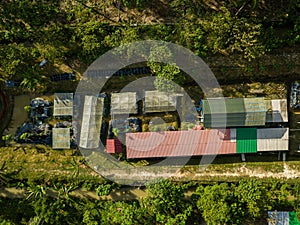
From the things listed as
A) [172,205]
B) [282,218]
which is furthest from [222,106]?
[282,218]

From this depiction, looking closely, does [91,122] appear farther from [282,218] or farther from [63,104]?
[282,218]

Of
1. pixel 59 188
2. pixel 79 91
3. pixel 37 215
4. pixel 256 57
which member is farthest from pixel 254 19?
pixel 37 215

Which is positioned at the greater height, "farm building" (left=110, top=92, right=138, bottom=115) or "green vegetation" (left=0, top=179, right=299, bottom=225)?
"farm building" (left=110, top=92, right=138, bottom=115)

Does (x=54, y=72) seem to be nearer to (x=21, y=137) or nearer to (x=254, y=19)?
(x=21, y=137)

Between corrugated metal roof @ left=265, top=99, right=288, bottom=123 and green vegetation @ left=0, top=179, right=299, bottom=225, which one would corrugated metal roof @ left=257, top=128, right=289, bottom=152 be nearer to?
corrugated metal roof @ left=265, top=99, right=288, bottom=123

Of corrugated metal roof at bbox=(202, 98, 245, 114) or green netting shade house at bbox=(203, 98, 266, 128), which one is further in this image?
corrugated metal roof at bbox=(202, 98, 245, 114)

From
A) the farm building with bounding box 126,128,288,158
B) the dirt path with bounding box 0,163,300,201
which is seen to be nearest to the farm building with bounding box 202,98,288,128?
the farm building with bounding box 126,128,288,158

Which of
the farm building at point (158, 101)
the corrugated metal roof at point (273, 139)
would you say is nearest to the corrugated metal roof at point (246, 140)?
the corrugated metal roof at point (273, 139)
